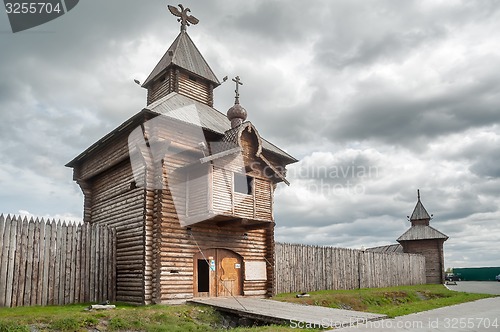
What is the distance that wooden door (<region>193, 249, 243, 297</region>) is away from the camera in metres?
18.2

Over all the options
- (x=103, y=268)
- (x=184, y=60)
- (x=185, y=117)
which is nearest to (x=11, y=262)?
(x=103, y=268)

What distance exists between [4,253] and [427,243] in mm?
34477

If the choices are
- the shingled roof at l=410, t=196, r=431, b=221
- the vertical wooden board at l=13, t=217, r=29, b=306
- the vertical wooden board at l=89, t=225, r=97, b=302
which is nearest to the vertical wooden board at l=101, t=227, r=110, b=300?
the vertical wooden board at l=89, t=225, r=97, b=302

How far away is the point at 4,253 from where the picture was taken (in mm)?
14672

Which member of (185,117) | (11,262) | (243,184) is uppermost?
(185,117)

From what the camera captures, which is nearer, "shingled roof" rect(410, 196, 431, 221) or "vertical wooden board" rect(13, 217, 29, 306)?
"vertical wooden board" rect(13, 217, 29, 306)

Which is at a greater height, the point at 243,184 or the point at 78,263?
the point at 243,184

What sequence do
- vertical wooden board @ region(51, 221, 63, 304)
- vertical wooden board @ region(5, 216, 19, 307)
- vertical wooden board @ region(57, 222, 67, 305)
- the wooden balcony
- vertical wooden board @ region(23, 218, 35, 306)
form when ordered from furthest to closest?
1. the wooden balcony
2. vertical wooden board @ region(57, 222, 67, 305)
3. vertical wooden board @ region(51, 221, 63, 304)
4. vertical wooden board @ region(23, 218, 35, 306)
5. vertical wooden board @ region(5, 216, 19, 307)

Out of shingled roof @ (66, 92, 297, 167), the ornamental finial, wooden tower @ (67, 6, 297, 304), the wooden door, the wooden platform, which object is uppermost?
the ornamental finial

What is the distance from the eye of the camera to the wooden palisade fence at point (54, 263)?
48.6 ft

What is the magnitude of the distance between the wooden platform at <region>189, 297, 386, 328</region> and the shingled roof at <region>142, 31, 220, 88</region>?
42.1 feet

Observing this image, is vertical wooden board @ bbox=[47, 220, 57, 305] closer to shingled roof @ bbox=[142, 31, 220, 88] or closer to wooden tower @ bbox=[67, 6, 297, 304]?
wooden tower @ bbox=[67, 6, 297, 304]

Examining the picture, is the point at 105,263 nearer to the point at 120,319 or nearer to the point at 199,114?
the point at 120,319

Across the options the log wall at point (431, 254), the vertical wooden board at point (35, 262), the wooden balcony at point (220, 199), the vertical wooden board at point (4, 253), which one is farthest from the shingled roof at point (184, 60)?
the log wall at point (431, 254)
